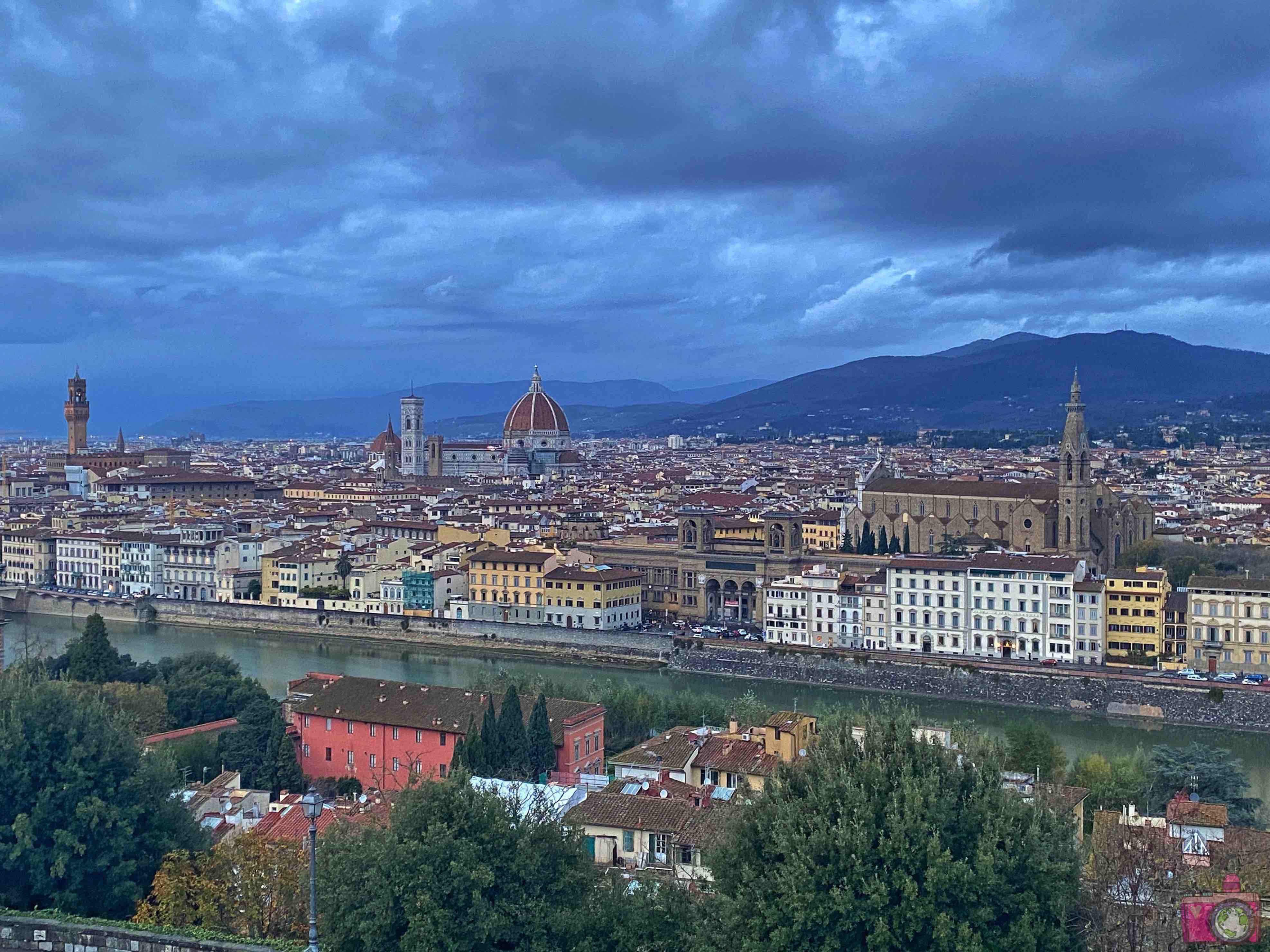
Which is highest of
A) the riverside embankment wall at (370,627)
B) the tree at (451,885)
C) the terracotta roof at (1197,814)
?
the tree at (451,885)

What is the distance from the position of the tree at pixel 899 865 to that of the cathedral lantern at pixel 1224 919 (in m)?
0.60

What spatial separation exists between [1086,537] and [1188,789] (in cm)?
1550

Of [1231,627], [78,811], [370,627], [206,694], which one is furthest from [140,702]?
[1231,627]

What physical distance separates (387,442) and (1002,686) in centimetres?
5104

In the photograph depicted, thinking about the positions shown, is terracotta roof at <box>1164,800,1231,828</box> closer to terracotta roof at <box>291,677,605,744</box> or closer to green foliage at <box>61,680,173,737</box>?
terracotta roof at <box>291,677,605,744</box>

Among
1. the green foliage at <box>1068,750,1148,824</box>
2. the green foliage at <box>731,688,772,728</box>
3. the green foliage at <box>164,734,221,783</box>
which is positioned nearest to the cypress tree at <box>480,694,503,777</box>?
the green foliage at <box>731,688,772,728</box>

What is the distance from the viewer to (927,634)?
2156 centimetres

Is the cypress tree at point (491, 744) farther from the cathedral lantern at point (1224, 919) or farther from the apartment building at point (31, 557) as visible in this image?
the apartment building at point (31, 557)

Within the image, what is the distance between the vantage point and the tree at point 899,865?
5.93 m

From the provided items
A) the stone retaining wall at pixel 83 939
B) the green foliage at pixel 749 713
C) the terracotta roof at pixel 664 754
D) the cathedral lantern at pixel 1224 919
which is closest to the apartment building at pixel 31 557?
the green foliage at pixel 749 713

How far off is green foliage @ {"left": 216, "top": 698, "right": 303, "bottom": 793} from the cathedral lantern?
27.9 feet

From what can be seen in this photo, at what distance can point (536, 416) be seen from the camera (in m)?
65.7

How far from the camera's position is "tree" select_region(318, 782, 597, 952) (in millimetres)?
6301

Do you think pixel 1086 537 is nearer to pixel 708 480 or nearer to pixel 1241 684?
pixel 1241 684
